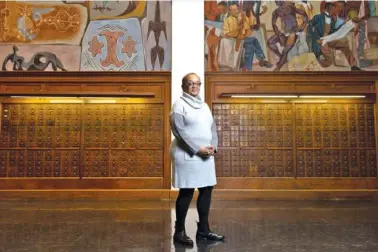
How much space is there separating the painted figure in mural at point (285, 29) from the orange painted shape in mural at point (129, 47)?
2.79 meters

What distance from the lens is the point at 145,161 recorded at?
19.9ft

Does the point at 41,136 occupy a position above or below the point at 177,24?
below

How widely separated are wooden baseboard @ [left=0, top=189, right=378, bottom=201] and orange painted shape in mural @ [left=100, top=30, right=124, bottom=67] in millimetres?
2567

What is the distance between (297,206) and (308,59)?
9.75 ft

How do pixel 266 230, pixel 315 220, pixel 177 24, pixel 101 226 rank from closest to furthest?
pixel 266 230 → pixel 101 226 → pixel 315 220 → pixel 177 24

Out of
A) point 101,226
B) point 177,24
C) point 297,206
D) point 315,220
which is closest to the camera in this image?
point 101,226

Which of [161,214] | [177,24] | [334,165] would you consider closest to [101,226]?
[161,214]

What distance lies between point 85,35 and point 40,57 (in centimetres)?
100

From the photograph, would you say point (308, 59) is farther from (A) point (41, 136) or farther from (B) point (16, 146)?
(B) point (16, 146)

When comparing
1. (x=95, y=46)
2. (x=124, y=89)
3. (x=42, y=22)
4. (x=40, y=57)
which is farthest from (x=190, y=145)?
(x=42, y=22)

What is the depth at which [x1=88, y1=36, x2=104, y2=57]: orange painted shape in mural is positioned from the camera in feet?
19.9

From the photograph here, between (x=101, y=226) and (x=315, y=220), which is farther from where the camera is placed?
(x=315, y=220)

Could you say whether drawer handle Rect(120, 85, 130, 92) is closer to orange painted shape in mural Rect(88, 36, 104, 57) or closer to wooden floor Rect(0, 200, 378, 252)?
orange painted shape in mural Rect(88, 36, 104, 57)

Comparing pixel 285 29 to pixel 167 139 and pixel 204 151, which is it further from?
pixel 204 151
